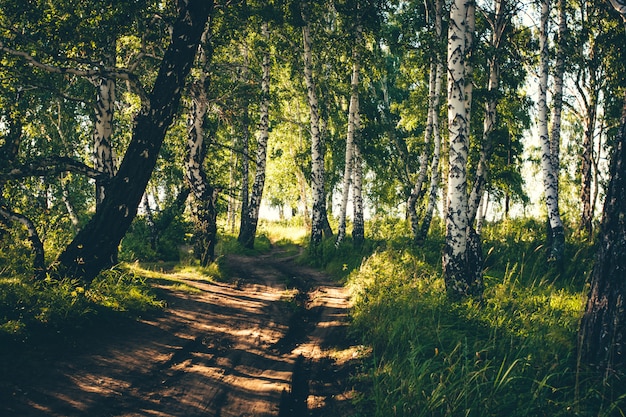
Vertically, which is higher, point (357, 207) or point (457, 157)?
point (457, 157)

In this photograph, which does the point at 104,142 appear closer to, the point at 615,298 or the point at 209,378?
the point at 209,378

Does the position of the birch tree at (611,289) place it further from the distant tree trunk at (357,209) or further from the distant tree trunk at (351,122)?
the distant tree trunk at (351,122)

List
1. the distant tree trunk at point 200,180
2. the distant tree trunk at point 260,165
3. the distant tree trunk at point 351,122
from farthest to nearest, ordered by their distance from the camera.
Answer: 1. the distant tree trunk at point 260,165
2. the distant tree trunk at point 351,122
3. the distant tree trunk at point 200,180

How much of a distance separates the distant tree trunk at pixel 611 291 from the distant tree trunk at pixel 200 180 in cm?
1056

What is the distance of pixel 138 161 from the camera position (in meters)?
7.60

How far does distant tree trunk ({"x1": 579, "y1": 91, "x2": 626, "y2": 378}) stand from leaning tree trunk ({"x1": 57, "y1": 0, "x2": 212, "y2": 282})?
21.4ft

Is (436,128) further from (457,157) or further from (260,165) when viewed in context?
(457,157)

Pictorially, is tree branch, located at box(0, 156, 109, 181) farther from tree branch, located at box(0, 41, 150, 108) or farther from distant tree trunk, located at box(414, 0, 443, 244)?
distant tree trunk, located at box(414, 0, 443, 244)

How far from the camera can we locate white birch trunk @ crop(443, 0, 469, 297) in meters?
7.60

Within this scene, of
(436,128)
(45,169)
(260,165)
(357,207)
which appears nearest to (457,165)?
(45,169)

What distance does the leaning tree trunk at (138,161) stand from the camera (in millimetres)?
7453

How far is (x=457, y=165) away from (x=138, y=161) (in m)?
5.68

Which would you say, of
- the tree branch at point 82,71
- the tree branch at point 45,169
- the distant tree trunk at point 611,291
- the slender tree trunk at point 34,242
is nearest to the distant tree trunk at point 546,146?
the distant tree trunk at point 611,291

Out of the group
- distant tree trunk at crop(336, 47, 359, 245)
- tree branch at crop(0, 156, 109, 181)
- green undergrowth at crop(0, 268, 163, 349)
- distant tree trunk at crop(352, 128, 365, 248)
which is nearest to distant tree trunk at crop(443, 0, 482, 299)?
green undergrowth at crop(0, 268, 163, 349)
